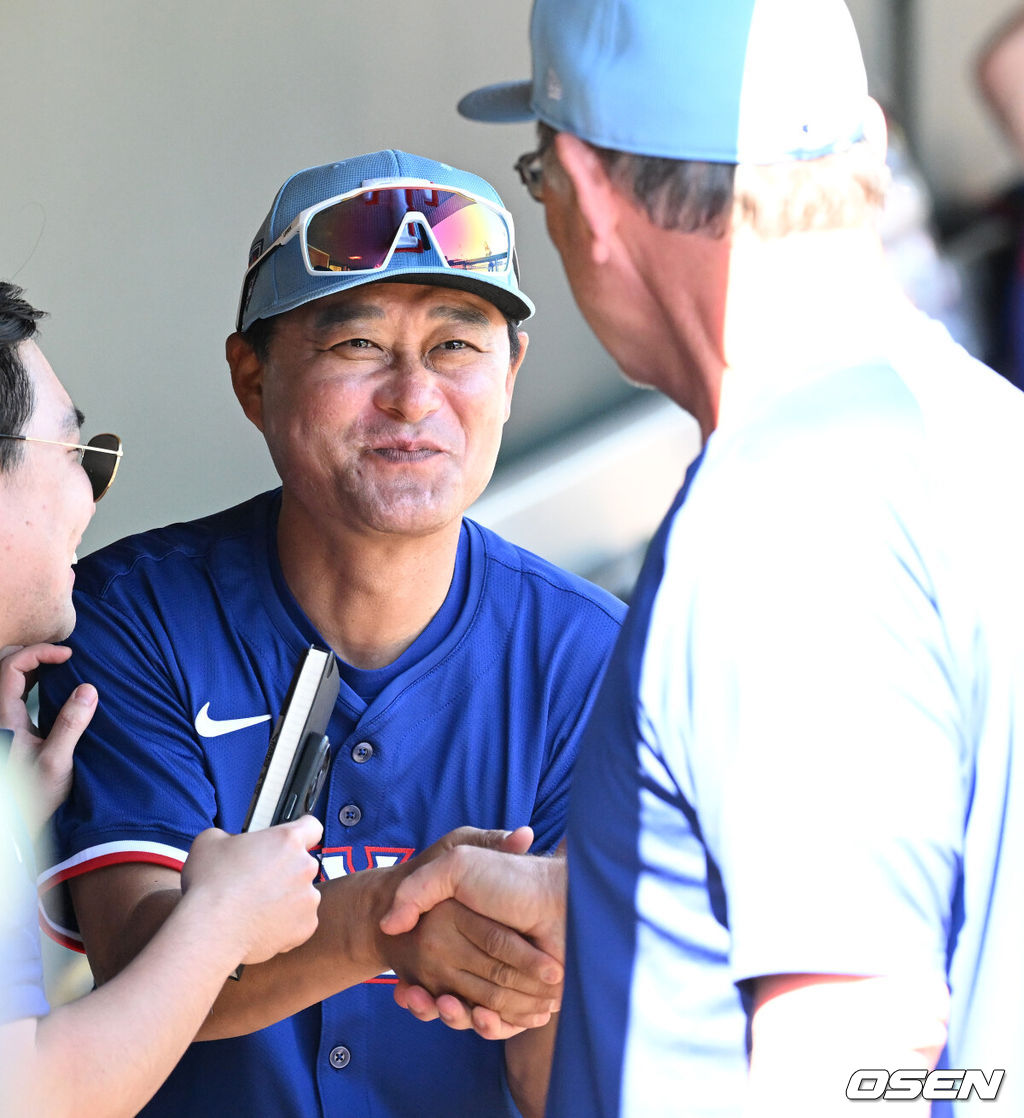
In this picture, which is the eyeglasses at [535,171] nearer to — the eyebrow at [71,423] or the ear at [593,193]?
the ear at [593,193]

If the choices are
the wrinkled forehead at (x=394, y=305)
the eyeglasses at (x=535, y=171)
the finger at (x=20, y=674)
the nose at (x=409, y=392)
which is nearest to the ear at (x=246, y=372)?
the wrinkled forehead at (x=394, y=305)

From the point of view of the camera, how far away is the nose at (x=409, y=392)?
1801 mm

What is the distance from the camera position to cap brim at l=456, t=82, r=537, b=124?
48.8 inches

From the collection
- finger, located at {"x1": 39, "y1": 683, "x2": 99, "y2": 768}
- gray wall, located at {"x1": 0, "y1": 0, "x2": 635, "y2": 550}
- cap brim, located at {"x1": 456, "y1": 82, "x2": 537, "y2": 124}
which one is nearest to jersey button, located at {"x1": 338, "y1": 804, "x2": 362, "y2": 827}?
finger, located at {"x1": 39, "y1": 683, "x2": 99, "y2": 768}

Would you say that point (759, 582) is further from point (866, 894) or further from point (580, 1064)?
point (580, 1064)

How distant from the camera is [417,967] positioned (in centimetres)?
159

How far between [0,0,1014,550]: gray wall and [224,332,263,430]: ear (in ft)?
4.25

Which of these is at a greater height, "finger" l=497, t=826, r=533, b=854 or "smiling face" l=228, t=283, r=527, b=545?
"smiling face" l=228, t=283, r=527, b=545

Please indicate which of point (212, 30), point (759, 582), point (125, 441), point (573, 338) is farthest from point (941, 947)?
point (573, 338)

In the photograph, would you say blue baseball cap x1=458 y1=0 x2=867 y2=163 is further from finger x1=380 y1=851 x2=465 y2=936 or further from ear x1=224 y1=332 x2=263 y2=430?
ear x1=224 y1=332 x2=263 y2=430

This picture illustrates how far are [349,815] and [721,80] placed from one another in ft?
3.64

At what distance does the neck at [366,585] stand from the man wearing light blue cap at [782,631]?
2.80 feet

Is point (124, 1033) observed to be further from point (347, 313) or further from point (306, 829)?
point (347, 313)

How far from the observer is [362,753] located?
174cm
